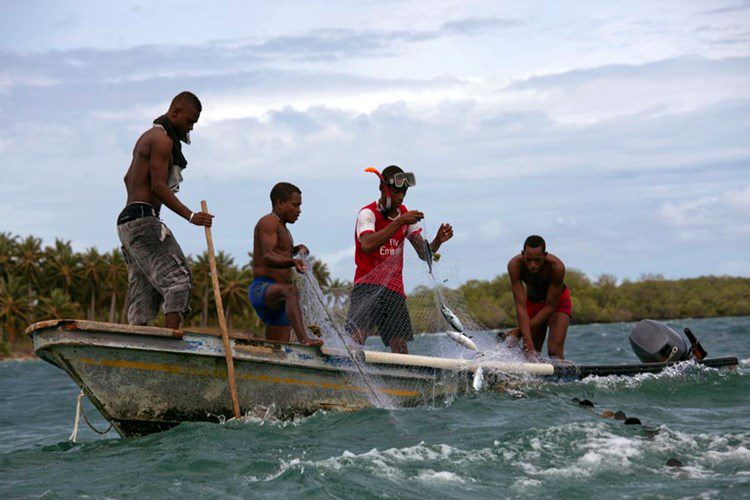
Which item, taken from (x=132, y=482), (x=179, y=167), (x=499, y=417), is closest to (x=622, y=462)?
(x=499, y=417)

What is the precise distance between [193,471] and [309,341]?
2.16 meters

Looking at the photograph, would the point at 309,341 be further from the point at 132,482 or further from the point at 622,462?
the point at 622,462

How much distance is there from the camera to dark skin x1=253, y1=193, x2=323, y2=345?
31.3ft

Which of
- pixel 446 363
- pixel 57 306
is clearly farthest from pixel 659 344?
pixel 57 306

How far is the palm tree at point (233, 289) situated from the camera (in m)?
69.7

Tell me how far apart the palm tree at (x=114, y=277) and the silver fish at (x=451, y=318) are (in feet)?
199

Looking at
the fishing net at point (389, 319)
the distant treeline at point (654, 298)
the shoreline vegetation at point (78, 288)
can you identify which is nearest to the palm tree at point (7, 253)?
the shoreline vegetation at point (78, 288)

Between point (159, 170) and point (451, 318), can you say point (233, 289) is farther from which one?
point (159, 170)

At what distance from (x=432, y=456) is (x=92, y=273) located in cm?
6599

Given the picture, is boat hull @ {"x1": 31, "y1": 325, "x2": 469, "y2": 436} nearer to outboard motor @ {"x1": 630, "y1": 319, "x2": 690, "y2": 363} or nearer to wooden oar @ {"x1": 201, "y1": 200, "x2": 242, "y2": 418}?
wooden oar @ {"x1": 201, "y1": 200, "x2": 242, "y2": 418}

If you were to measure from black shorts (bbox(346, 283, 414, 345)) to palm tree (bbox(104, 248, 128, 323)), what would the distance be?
6121cm

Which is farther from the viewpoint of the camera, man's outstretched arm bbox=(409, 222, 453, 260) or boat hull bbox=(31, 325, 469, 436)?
man's outstretched arm bbox=(409, 222, 453, 260)

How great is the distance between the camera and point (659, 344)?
1319 cm

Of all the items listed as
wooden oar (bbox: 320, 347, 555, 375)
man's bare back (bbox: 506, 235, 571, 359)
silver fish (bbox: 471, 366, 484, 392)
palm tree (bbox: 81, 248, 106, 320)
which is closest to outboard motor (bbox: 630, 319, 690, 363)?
man's bare back (bbox: 506, 235, 571, 359)
